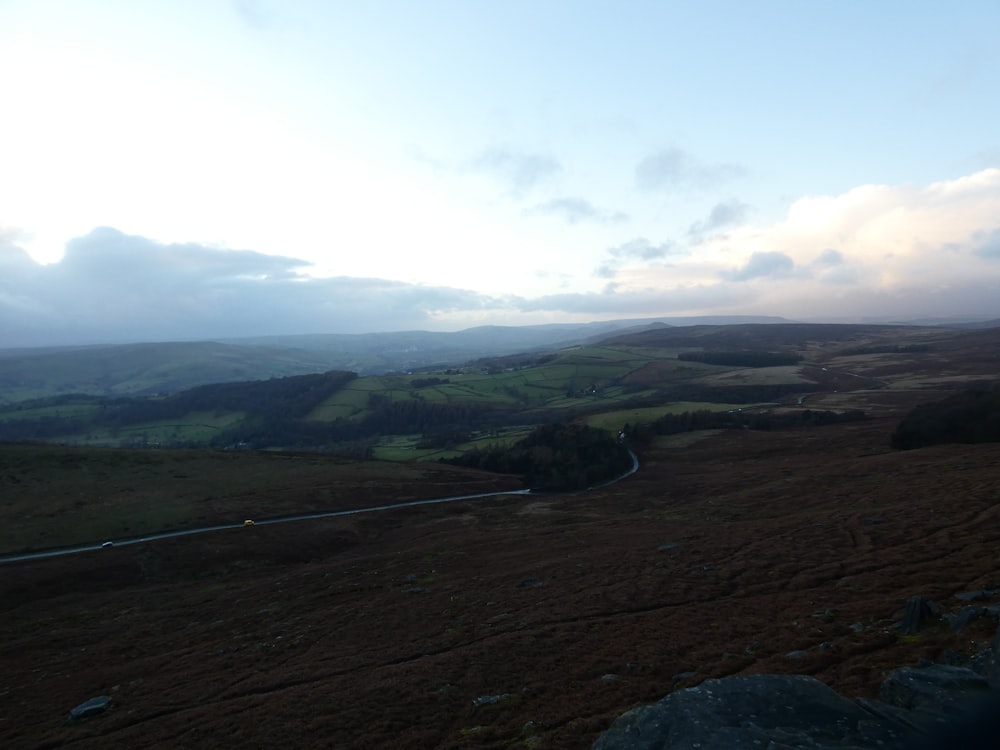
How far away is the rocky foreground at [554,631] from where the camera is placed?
15.3 meters

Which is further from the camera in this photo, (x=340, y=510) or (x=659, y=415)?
(x=659, y=415)

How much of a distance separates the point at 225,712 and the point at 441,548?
108 ft

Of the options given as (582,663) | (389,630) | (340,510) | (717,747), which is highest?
(717,747)

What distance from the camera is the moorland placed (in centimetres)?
2069

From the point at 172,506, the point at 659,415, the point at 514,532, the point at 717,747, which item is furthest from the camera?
the point at 659,415

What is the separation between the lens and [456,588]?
3916 centimetres

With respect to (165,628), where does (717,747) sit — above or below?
above

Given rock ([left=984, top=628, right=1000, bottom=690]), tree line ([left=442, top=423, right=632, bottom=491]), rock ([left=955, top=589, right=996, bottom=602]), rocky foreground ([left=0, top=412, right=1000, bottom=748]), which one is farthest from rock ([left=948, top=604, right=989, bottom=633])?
tree line ([left=442, top=423, right=632, bottom=491])

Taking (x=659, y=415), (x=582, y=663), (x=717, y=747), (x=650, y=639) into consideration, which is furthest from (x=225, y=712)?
(x=659, y=415)

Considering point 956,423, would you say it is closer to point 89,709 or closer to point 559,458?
point 559,458

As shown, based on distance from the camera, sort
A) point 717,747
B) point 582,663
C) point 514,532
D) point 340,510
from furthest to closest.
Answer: point 340,510
point 514,532
point 582,663
point 717,747

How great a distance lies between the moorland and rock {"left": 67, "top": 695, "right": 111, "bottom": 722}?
593mm

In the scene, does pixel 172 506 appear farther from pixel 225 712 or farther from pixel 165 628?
pixel 225 712

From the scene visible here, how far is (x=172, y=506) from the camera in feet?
244
